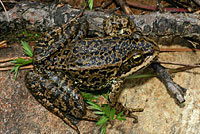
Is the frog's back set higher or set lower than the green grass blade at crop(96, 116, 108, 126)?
higher

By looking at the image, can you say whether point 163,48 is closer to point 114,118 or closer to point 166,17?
point 166,17

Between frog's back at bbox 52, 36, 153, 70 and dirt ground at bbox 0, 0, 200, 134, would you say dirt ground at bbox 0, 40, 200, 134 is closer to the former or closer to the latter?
dirt ground at bbox 0, 0, 200, 134

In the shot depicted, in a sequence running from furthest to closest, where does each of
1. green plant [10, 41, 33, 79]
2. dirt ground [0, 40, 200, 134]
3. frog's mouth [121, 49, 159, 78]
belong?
green plant [10, 41, 33, 79], frog's mouth [121, 49, 159, 78], dirt ground [0, 40, 200, 134]

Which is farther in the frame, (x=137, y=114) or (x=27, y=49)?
(x=27, y=49)

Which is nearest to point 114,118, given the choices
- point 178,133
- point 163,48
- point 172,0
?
point 178,133

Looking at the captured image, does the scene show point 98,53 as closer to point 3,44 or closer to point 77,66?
point 77,66

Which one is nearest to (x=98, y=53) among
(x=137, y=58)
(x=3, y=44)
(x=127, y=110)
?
(x=137, y=58)

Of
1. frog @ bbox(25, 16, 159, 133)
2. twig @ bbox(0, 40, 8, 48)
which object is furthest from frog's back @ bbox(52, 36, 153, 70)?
twig @ bbox(0, 40, 8, 48)
